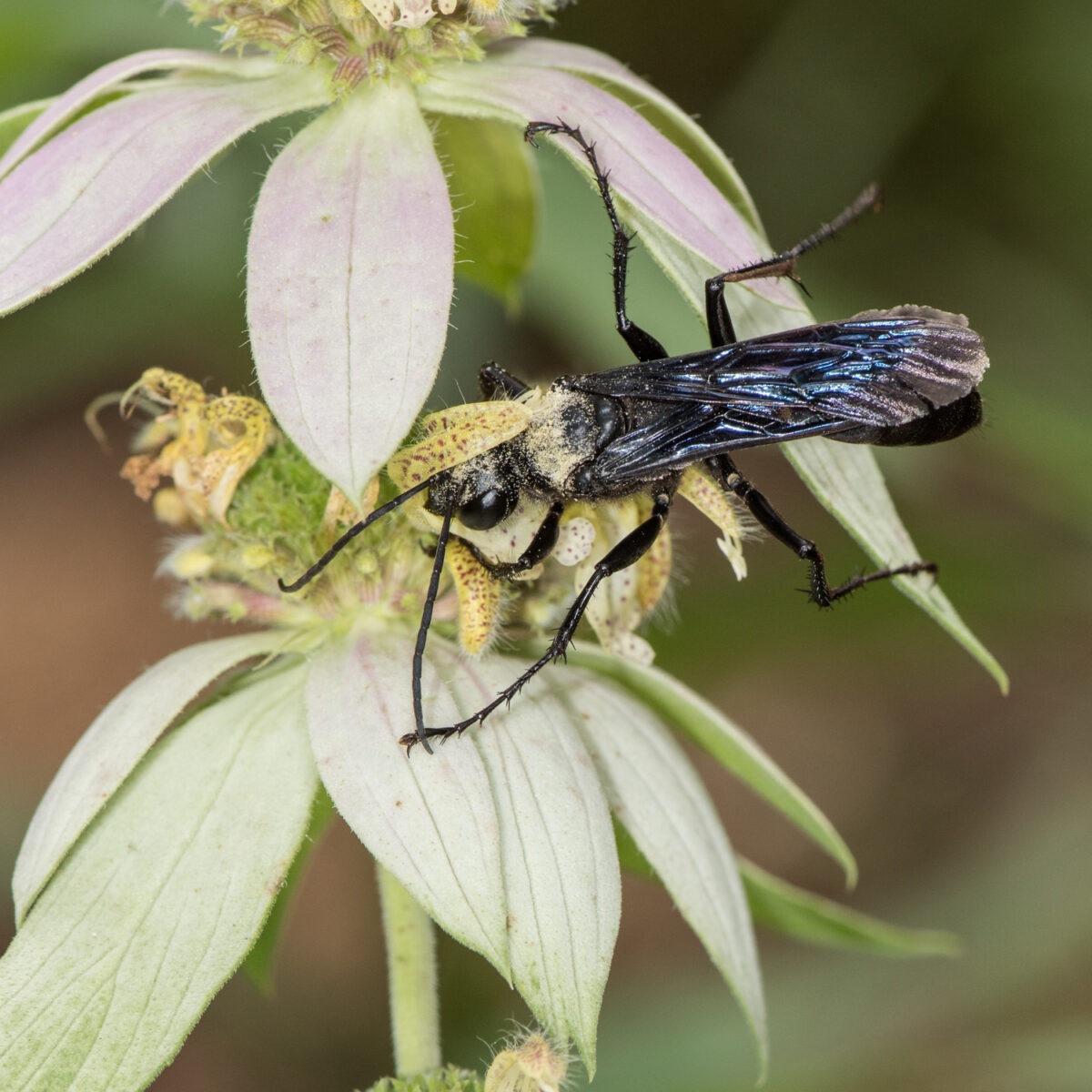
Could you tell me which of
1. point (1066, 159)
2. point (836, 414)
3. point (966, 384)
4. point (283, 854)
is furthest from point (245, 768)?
point (1066, 159)

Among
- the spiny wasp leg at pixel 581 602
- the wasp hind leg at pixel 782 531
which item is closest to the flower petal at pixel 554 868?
the spiny wasp leg at pixel 581 602

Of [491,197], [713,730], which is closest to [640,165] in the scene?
[491,197]

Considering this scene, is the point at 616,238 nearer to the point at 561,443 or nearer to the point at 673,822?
the point at 561,443

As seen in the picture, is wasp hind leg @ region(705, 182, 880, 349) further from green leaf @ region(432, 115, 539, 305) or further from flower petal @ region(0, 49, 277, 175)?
flower petal @ region(0, 49, 277, 175)

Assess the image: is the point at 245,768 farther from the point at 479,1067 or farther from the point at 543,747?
the point at 479,1067

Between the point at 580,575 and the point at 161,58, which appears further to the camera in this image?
the point at 580,575

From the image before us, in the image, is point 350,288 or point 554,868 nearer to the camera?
point 350,288

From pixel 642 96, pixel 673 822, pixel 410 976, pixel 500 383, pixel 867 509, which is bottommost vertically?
pixel 410 976

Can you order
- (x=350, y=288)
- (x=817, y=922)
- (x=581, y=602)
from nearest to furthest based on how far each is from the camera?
1. (x=350, y=288)
2. (x=581, y=602)
3. (x=817, y=922)

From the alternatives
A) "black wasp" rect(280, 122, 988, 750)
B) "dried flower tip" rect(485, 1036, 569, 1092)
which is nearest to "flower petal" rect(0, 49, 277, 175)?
"black wasp" rect(280, 122, 988, 750)
